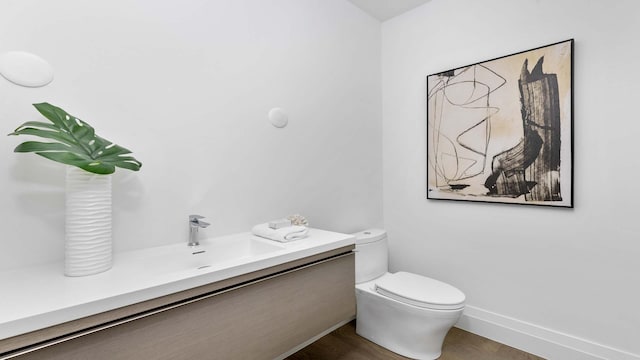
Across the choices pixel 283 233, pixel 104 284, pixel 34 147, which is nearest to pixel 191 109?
pixel 34 147

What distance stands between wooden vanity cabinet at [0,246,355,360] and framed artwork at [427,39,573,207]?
3.99ft

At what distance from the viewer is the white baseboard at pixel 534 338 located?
A: 1.62m

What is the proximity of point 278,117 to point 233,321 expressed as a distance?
1151mm

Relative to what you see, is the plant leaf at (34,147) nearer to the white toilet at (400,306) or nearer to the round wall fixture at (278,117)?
the round wall fixture at (278,117)

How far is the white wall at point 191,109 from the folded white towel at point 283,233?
8.0 inches

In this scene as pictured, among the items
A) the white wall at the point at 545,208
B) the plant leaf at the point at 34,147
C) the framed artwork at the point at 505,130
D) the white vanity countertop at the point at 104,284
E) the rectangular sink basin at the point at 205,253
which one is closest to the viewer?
the white vanity countertop at the point at 104,284

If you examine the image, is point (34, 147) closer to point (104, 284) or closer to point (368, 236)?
point (104, 284)

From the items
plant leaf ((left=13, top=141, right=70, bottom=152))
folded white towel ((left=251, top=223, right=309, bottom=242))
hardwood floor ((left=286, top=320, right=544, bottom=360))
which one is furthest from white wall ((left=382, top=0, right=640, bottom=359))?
plant leaf ((left=13, top=141, right=70, bottom=152))

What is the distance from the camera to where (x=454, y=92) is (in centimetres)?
213

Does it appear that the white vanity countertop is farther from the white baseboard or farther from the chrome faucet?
the white baseboard

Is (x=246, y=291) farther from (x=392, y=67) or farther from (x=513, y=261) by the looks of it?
(x=392, y=67)

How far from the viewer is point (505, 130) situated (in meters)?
1.90

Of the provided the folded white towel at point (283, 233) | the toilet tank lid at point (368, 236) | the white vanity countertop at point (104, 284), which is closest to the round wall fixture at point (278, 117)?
A: the folded white towel at point (283, 233)

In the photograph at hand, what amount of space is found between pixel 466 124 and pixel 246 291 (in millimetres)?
1866
